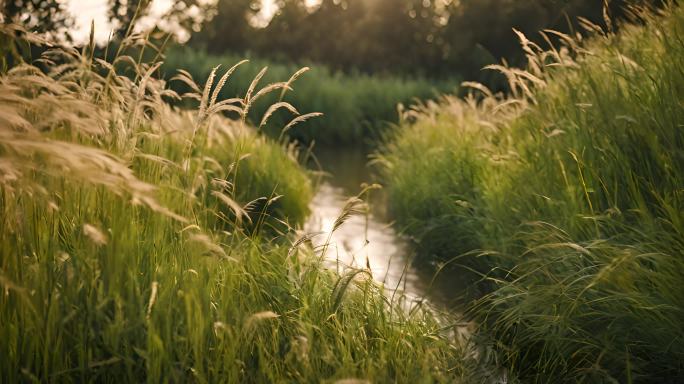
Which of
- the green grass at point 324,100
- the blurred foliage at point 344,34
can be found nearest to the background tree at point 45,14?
the green grass at point 324,100

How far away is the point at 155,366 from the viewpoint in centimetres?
185

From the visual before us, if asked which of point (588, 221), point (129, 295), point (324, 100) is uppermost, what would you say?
point (588, 221)

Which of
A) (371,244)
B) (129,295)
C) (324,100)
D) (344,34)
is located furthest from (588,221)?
(344,34)

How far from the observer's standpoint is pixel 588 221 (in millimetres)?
3068

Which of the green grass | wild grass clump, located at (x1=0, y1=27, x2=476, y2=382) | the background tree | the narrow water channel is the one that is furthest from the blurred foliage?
wild grass clump, located at (x1=0, y1=27, x2=476, y2=382)

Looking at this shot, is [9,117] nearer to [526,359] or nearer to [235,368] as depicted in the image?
[235,368]

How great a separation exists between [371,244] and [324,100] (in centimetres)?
873

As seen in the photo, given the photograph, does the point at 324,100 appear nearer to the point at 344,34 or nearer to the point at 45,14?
the point at 45,14

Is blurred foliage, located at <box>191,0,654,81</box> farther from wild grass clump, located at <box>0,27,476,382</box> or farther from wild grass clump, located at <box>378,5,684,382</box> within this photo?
wild grass clump, located at <box>0,27,476,382</box>

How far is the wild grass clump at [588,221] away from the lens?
94.2 inches

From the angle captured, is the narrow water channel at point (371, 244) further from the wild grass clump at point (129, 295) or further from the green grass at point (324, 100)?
the green grass at point (324, 100)

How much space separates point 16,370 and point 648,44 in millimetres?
3832

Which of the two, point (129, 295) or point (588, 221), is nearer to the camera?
point (129, 295)

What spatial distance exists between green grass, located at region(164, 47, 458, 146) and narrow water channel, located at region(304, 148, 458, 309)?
3.50m
